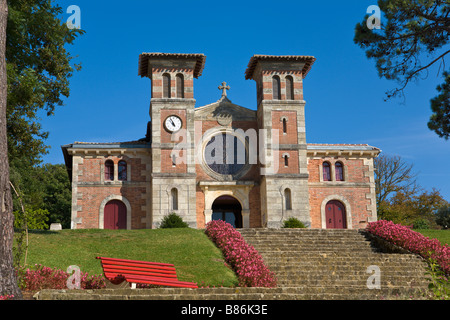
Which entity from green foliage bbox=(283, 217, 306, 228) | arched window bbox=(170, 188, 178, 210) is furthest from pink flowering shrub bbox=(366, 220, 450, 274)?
arched window bbox=(170, 188, 178, 210)

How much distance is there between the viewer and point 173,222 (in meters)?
28.2

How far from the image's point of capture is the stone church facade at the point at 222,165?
3092cm

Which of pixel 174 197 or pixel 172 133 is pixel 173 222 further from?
pixel 172 133

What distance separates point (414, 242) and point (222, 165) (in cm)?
1363

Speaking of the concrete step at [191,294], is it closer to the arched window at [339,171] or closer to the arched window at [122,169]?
the arched window at [122,169]

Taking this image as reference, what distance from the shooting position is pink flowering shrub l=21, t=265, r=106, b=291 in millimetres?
12992

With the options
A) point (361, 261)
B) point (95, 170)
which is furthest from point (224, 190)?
point (361, 261)

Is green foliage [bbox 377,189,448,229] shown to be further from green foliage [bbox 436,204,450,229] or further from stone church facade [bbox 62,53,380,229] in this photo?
stone church facade [bbox 62,53,380,229]

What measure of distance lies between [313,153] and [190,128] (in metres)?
7.61

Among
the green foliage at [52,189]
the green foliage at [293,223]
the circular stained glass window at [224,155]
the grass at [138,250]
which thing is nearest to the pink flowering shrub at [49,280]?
the grass at [138,250]

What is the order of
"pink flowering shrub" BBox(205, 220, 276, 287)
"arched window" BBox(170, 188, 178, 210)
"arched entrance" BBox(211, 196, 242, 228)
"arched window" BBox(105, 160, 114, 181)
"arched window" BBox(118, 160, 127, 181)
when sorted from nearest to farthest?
"pink flowering shrub" BBox(205, 220, 276, 287) → "arched window" BBox(170, 188, 178, 210) → "arched window" BBox(105, 160, 114, 181) → "arched window" BBox(118, 160, 127, 181) → "arched entrance" BBox(211, 196, 242, 228)

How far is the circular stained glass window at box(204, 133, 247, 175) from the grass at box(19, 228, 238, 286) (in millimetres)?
8290

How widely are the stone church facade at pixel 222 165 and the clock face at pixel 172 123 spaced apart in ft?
0.19
